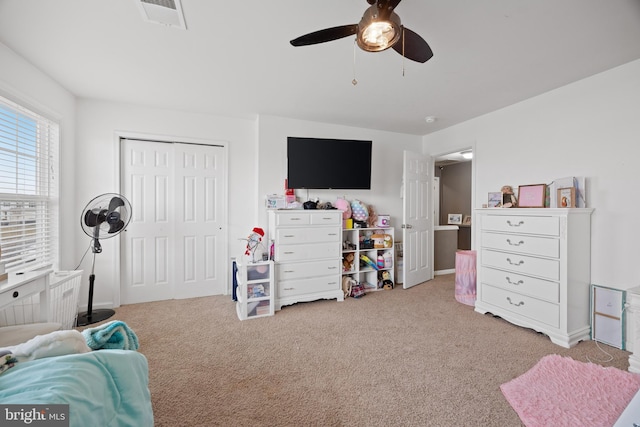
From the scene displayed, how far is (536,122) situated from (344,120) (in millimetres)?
2211

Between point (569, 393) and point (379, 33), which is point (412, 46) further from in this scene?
point (569, 393)

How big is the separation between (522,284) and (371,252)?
1.78 metres

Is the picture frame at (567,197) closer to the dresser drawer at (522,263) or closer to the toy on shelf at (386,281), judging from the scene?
the dresser drawer at (522,263)

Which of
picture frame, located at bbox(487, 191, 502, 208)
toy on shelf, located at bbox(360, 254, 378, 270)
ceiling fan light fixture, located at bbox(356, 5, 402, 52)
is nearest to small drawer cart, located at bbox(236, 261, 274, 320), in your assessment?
toy on shelf, located at bbox(360, 254, 378, 270)

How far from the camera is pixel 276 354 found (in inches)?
81.7

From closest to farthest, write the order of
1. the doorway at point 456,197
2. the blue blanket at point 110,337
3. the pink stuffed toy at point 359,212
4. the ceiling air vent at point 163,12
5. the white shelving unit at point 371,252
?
the blue blanket at point 110,337 → the ceiling air vent at point 163,12 → the white shelving unit at point 371,252 → the pink stuffed toy at point 359,212 → the doorway at point 456,197

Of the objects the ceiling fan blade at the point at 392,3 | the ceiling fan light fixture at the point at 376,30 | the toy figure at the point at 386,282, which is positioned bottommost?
the toy figure at the point at 386,282

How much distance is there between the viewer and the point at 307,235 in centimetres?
311

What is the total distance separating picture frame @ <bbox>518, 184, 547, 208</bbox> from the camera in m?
2.66

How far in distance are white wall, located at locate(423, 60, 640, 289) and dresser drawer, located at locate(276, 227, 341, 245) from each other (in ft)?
7.32

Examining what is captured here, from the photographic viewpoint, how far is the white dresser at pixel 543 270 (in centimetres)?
220

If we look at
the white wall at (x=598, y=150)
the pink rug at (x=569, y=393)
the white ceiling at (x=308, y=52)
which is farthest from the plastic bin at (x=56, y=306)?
the white wall at (x=598, y=150)

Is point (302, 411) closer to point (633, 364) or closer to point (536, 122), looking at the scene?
point (633, 364)

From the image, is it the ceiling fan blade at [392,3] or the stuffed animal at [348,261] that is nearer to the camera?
the ceiling fan blade at [392,3]
